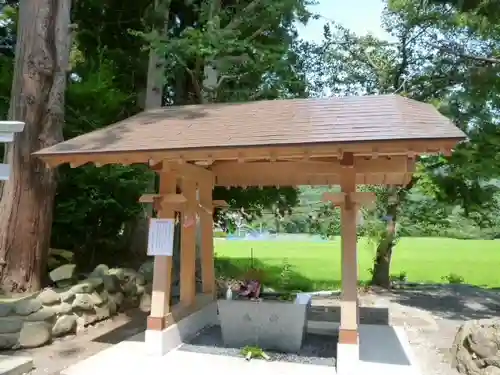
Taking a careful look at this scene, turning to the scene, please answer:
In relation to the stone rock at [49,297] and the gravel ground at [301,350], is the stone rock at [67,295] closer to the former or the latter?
the stone rock at [49,297]

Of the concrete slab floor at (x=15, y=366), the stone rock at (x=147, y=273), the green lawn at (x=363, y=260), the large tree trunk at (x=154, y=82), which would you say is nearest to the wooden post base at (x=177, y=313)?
the concrete slab floor at (x=15, y=366)

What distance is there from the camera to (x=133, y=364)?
471cm

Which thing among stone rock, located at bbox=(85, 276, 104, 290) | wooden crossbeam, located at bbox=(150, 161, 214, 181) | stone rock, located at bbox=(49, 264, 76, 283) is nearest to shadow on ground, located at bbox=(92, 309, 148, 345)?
stone rock, located at bbox=(85, 276, 104, 290)

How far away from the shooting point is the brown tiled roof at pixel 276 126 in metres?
4.36

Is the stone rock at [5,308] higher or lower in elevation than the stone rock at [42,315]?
higher

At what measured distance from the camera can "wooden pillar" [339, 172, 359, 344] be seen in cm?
459

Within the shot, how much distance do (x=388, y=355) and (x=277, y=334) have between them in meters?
1.27

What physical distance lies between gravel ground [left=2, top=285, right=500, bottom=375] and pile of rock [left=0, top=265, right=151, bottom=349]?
0.53 feet

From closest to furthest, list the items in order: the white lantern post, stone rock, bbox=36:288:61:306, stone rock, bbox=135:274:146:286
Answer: the white lantern post, stone rock, bbox=36:288:61:306, stone rock, bbox=135:274:146:286

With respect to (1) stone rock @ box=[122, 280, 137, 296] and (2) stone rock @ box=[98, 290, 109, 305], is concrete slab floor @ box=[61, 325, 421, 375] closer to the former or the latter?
(2) stone rock @ box=[98, 290, 109, 305]

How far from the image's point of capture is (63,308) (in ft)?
20.8

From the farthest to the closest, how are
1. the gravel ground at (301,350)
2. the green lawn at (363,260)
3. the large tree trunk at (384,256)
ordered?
the green lawn at (363,260), the large tree trunk at (384,256), the gravel ground at (301,350)

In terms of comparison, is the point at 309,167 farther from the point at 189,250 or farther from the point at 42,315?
the point at 42,315

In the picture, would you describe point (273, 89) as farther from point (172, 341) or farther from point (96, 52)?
point (172, 341)
